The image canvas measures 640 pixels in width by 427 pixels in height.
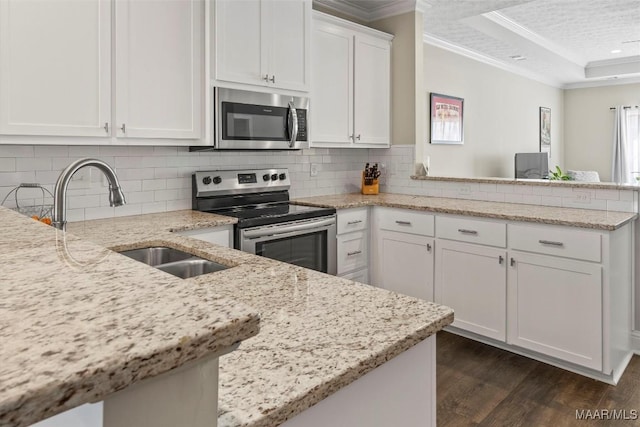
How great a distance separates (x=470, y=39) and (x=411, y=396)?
4968 millimetres

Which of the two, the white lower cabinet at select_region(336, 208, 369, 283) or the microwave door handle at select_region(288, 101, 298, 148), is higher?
the microwave door handle at select_region(288, 101, 298, 148)

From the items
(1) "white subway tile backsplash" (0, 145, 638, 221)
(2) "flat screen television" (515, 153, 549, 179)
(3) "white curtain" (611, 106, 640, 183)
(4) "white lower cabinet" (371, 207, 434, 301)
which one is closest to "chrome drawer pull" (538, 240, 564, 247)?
(1) "white subway tile backsplash" (0, 145, 638, 221)

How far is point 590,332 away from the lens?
2.47 m

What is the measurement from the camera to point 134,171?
277 centimetres

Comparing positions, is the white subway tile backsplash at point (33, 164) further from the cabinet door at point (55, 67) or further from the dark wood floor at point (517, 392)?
the dark wood floor at point (517, 392)

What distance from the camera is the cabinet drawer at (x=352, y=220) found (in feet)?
10.9

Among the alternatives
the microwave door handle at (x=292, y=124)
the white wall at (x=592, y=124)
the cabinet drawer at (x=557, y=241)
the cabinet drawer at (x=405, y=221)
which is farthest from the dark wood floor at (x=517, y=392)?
the white wall at (x=592, y=124)

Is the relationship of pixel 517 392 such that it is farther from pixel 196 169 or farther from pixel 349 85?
pixel 349 85

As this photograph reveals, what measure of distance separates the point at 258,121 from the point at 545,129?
6.39 meters

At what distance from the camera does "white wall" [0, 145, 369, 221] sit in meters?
2.37

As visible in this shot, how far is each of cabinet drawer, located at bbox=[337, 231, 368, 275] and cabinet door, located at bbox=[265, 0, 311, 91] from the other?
3.66 ft

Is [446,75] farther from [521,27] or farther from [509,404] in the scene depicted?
[509,404]

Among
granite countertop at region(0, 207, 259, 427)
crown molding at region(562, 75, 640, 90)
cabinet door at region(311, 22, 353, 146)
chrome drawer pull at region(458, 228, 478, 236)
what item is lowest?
chrome drawer pull at region(458, 228, 478, 236)

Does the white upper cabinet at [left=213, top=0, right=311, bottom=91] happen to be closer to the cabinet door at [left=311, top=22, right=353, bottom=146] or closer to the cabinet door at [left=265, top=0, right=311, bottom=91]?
the cabinet door at [left=265, top=0, right=311, bottom=91]
